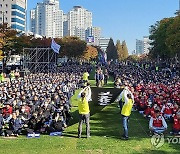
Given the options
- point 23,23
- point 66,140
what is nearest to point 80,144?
point 66,140

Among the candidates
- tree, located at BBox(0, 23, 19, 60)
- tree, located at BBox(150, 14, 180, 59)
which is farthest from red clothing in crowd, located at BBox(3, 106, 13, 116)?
tree, located at BBox(0, 23, 19, 60)

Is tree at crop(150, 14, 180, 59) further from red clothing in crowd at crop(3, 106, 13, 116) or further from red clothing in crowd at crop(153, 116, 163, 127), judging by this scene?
red clothing in crowd at crop(153, 116, 163, 127)

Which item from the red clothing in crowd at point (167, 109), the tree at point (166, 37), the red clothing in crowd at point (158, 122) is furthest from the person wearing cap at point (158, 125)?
the tree at point (166, 37)

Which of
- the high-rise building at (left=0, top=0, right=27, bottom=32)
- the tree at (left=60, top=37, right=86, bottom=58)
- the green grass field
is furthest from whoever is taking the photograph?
the high-rise building at (left=0, top=0, right=27, bottom=32)

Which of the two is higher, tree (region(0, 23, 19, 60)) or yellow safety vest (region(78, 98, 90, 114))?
tree (region(0, 23, 19, 60))

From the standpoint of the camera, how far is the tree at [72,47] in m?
84.8

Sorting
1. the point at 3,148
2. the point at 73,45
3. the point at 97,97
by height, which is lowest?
the point at 3,148

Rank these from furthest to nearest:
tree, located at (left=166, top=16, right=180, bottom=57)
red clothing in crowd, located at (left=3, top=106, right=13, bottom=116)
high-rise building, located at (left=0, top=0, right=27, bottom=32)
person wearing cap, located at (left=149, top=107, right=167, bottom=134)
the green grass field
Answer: high-rise building, located at (left=0, top=0, right=27, bottom=32), tree, located at (left=166, top=16, right=180, bottom=57), red clothing in crowd, located at (left=3, top=106, right=13, bottom=116), person wearing cap, located at (left=149, top=107, right=167, bottom=134), the green grass field

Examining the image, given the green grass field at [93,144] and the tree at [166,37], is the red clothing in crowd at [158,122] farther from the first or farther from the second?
the tree at [166,37]

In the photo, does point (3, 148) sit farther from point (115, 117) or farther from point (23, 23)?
point (23, 23)

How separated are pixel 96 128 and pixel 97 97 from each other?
1.32 metres

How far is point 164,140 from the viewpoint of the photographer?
38.9 ft

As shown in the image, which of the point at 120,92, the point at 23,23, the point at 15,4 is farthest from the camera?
the point at 23,23

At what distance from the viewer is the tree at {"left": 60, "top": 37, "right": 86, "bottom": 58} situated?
84750mm
